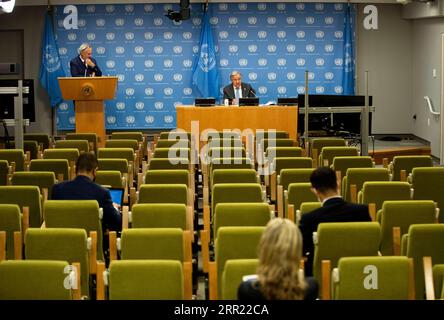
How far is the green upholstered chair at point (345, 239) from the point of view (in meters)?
6.74

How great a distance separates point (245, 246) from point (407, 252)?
1256 mm

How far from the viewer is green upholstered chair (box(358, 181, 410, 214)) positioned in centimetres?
898

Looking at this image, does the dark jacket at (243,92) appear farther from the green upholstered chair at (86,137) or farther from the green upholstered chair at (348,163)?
the green upholstered chair at (348,163)

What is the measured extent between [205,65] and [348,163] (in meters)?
8.46

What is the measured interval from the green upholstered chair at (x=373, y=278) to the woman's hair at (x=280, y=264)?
1545 mm

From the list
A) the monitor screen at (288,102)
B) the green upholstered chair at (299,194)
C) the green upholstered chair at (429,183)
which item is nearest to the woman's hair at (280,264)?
the green upholstered chair at (299,194)

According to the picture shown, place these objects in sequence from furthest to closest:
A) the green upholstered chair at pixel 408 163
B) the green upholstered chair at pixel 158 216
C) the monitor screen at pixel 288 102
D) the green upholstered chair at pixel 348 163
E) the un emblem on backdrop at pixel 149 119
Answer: the un emblem on backdrop at pixel 149 119 < the monitor screen at pixel 288 102 < the green upholstered chair at pixel 408 163 < the green upholstered chair at pixel 348 163 < the green upholstered chair at pixel 158 216

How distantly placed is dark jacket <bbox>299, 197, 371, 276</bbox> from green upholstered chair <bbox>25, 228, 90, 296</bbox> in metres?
1.67

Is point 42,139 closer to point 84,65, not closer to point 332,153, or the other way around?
point 84,65

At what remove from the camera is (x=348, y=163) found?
1102cm

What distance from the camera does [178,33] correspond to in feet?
63.2

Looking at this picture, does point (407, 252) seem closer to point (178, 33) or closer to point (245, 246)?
point (245, 246)
